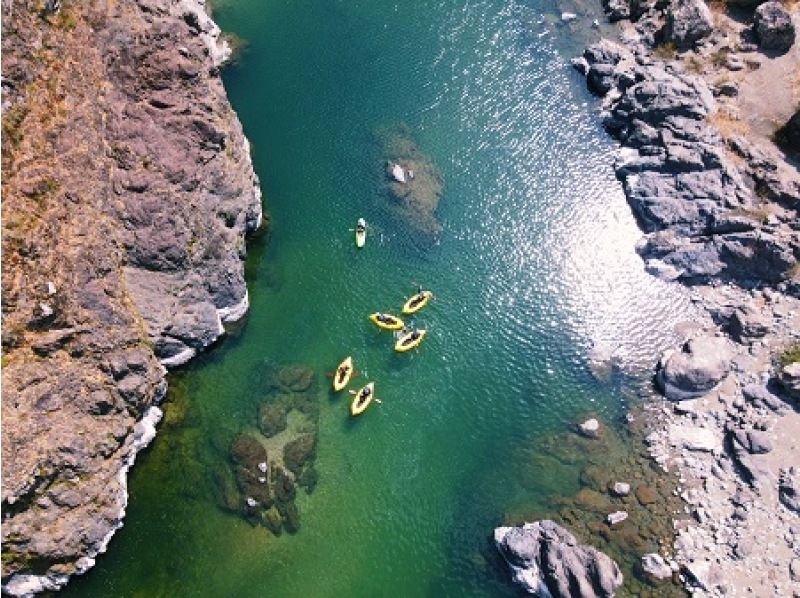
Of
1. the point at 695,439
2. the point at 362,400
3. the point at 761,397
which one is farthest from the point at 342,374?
the point at 761,397

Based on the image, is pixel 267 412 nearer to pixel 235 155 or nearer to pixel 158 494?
pixel 158 494

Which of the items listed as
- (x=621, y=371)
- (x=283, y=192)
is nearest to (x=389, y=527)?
(x=621, y=371)

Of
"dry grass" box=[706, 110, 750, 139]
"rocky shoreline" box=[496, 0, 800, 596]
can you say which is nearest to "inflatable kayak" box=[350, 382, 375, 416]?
"rocky shoreline" box=[496, 0, 800, 596]

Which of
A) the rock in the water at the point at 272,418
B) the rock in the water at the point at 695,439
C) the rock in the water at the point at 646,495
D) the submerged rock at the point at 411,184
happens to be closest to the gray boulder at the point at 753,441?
the rock in the water at the point at 695,439

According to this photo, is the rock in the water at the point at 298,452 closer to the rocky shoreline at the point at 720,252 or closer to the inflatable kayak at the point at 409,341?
the inflatable kayak at the point at 409,341

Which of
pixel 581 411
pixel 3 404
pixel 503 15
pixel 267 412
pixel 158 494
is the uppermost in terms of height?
pixel 503 15

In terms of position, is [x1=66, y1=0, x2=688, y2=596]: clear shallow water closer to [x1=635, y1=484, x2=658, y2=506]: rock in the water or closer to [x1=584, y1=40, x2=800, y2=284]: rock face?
[x1=584, y1=40, x2=800, y2=284]: rock face
